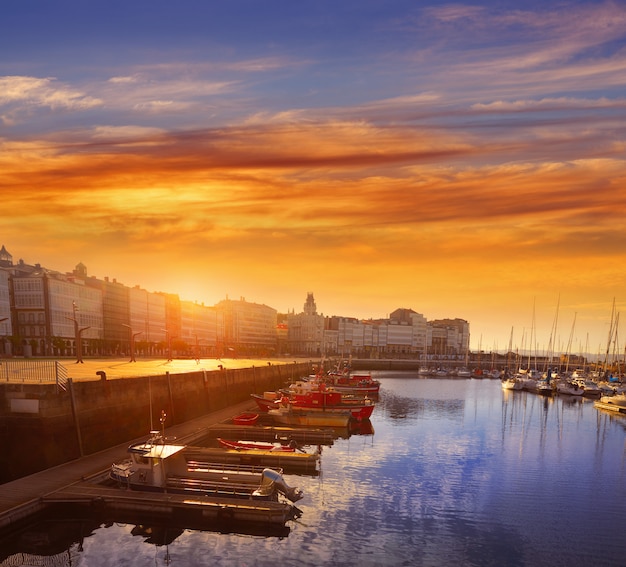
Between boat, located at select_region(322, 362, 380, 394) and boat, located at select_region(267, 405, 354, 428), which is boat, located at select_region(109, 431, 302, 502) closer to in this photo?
boat, located at select_region(267, 405, 354, 428)

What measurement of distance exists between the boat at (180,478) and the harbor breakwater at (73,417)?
484 cm

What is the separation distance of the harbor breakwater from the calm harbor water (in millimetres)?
7711

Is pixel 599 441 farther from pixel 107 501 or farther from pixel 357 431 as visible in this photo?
pixel 107 501

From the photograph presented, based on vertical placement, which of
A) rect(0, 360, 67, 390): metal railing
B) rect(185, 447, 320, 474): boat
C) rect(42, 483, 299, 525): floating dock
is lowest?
rect(185, 447, 320, 474): boat

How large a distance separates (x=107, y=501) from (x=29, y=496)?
395 centimetres

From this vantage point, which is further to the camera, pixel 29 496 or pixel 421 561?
pixel 29 496

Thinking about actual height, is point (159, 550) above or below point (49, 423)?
below

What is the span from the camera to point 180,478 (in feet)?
110

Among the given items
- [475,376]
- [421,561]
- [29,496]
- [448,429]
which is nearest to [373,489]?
[421,561]

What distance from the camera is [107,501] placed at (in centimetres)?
3009

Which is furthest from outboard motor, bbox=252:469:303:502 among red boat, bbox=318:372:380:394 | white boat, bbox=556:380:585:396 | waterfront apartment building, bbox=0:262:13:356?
waterfront apartment building, bbox=0:262:13:356

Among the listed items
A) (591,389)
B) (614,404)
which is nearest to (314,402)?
(614,404)

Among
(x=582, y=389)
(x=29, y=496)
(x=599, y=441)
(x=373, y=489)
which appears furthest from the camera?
(x=582, y=389)

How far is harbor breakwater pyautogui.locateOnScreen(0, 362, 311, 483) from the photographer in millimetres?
34719
